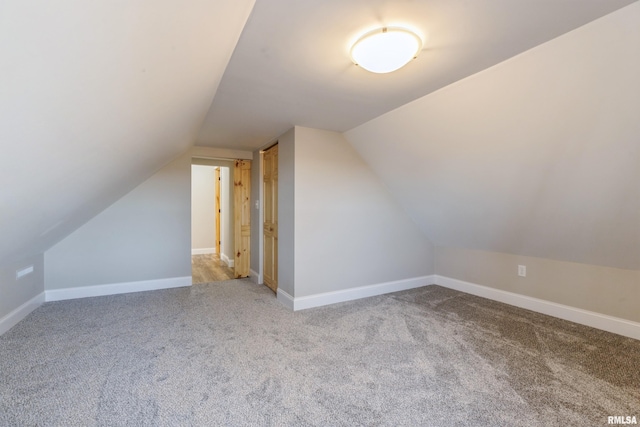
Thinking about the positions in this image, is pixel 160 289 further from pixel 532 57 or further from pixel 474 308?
pixel 532 57

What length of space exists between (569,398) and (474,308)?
1613mm

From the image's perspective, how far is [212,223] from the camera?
7.42 metres

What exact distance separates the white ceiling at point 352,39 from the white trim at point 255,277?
255 centimetres

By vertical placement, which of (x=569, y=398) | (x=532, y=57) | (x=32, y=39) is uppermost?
(x=532, y=57)

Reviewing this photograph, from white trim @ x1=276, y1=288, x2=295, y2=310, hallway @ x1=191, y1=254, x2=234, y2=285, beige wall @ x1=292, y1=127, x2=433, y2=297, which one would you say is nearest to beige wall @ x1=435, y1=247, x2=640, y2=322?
beige wall @ x1=292, y1=127, x2=433, y2=297

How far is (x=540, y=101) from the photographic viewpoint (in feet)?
6.40

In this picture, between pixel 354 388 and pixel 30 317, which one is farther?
pixel 30 317

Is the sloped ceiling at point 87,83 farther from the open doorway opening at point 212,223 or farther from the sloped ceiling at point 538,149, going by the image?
the open doorway opening at point 212,223

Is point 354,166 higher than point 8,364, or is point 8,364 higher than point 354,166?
point 354,166

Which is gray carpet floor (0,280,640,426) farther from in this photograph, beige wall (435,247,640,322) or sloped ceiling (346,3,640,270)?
sloped ceiling (346,3,640,270)

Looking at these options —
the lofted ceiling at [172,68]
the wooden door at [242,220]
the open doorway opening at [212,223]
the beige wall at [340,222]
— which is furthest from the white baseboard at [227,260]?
the lofted ceiling at [172,68]

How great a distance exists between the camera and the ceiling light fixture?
1521 millimetres

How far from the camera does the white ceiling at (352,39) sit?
4.62ft

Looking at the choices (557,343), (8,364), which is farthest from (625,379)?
(8,364)
